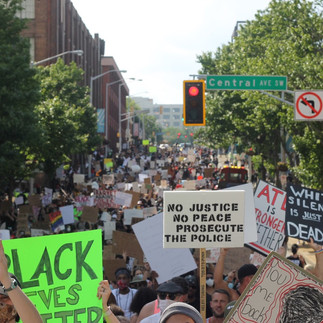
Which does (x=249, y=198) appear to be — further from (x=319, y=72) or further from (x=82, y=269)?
(x=319, y=72)

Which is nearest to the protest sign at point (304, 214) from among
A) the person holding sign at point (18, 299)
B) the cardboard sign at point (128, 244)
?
the cardboard sign at point (128, 244)

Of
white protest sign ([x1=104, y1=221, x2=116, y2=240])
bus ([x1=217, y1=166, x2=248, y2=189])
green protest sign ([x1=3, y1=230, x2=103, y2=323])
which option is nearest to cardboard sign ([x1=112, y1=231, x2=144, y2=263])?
white protest sign ([x1=104, y1=221, x2=116, y2=240])

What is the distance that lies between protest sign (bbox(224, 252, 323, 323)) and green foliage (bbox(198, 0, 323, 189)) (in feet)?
73.7

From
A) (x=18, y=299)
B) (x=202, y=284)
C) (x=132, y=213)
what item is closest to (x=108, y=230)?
(x=132, y=213)

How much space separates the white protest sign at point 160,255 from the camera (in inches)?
364

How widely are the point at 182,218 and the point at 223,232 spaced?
0.35 metres

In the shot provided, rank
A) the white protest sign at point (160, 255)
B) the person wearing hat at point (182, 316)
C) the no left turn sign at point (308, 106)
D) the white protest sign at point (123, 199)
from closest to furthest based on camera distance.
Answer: the person wearing hat at point (182, 316) < the white protest sign at point (160, 255) < the no left turn sign at point (308, 106) < the white protest sign at point (123, 199)

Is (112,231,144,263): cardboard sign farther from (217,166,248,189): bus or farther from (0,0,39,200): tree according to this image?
(217,166,248,189): bus

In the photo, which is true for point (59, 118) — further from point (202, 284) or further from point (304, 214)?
point (202, 284)

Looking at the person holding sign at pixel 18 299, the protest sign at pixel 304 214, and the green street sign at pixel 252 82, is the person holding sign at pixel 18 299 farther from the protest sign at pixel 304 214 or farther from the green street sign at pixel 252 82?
the green street sign at pixel 252 82

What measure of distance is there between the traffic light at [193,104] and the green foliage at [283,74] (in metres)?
8.40

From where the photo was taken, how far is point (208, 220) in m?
6.53

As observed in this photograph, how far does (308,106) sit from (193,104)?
3633mm

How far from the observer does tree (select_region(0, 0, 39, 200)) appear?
2434 centimetres
